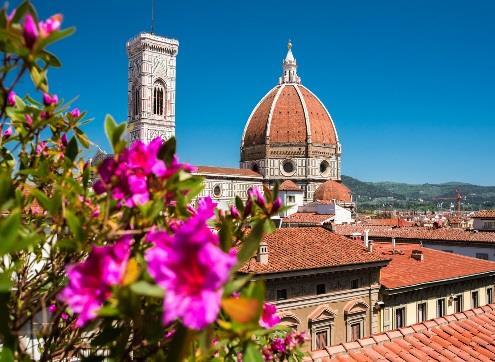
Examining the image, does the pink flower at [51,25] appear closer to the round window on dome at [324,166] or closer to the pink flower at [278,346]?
the pink flower at [278,346]

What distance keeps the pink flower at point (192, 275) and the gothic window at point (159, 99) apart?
6795 cm

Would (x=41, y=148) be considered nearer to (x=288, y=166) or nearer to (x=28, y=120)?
(x=28, y=120)

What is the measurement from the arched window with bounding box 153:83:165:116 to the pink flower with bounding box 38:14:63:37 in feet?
221

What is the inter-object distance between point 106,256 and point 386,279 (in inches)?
797

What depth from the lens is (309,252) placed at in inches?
746

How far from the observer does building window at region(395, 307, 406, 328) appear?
20.0 meters

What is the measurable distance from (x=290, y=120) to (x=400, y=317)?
64.2 m

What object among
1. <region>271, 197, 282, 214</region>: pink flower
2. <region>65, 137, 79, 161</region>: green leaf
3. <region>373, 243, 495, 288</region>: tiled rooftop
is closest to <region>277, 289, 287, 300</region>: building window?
<region>373, 243, 495, 288</region>: tiled rooftop

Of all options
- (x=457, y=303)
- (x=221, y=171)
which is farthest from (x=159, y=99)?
(x=457, y=303)

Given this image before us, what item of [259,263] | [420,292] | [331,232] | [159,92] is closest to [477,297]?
[420,292]

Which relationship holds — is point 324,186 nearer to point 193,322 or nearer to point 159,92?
point 159,92

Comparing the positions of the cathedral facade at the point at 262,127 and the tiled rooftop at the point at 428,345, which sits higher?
the cathedral facade at the point at 262,127

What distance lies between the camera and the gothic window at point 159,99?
2651 inches

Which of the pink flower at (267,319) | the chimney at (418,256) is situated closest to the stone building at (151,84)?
the chimney at (418,256)
